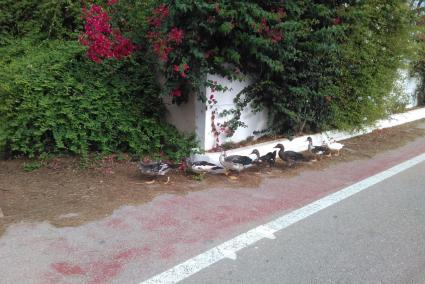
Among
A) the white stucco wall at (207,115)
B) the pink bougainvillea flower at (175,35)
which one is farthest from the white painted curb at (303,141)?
the pink bougainvillea flower at (175,35)

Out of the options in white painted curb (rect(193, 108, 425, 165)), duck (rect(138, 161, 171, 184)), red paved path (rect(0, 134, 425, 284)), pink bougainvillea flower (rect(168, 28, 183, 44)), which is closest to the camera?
red paved path (rect(0, 134, 425, 284))

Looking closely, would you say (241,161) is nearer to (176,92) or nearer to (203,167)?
(203,167)

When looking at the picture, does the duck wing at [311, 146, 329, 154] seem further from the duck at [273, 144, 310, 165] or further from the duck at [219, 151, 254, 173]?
the duck at [219, 151, 254, 173]

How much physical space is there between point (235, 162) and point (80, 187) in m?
2.15

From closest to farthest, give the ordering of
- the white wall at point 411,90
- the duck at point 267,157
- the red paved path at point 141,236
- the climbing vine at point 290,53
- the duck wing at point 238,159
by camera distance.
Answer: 1. the red paved path at point 141,236
2. the climbing vine at point 290,53
3. the duck wing at point 238,159
4. the duck at point 267,157
5. the white wall at point 411,90

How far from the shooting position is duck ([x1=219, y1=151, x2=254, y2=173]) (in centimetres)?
623

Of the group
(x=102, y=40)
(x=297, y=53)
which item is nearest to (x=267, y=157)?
(x=297, y=53)

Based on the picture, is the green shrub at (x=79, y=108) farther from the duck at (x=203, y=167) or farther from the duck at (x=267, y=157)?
the duck at (x=267, y=157)

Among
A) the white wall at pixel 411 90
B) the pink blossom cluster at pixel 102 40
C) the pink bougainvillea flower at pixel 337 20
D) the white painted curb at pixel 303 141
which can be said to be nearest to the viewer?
the pink blossom cluster at pixel 102 40

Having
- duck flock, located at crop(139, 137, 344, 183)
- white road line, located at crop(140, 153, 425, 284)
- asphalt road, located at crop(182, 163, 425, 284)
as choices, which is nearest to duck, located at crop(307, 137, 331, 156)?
duck flock, located at crop(139, 137, 344, 183)

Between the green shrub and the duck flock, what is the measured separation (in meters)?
0.53

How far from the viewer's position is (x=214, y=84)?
254 inches

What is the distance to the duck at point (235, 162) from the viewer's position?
6.23 metres

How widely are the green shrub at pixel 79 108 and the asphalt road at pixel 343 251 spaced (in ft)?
8.61
